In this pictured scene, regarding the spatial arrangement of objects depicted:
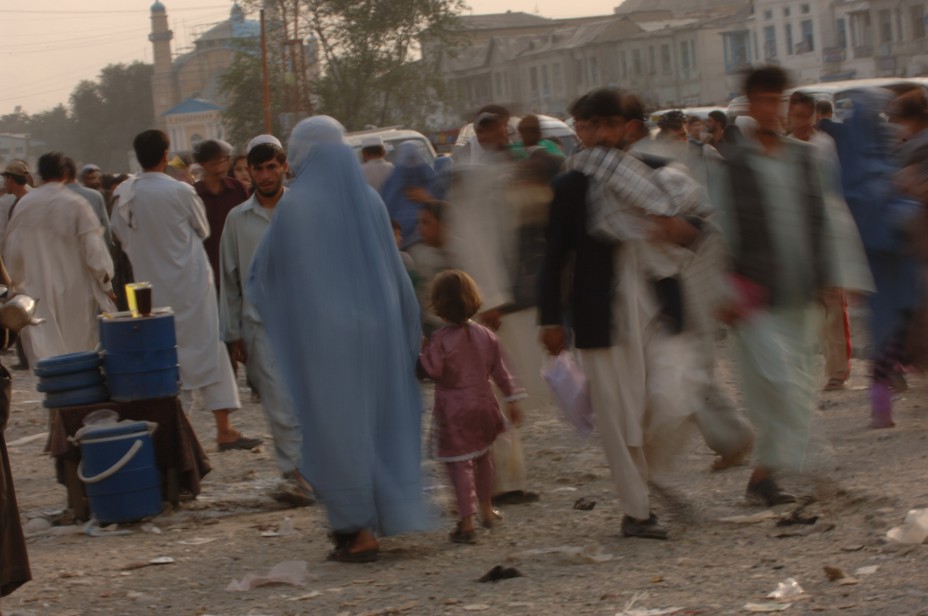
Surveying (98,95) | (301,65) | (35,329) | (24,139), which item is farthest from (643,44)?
(35,329)

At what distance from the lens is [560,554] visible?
6.29 meters

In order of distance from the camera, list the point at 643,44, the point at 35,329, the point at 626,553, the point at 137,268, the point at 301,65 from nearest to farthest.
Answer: the point at 626,553 < the point at 137,268 < the point at 35,329 < the point at 301,65 < the point at 643,44

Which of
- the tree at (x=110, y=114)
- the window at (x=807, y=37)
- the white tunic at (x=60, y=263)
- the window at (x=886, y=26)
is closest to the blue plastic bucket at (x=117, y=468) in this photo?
the white tunic at (x=60, y=263)

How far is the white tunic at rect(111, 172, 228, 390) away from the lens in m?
9.22

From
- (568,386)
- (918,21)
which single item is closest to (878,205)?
(568,386)

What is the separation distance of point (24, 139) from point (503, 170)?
155028 mm

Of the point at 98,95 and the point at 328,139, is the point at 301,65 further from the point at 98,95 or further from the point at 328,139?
the point at 98,95

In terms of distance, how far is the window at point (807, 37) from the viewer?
89.8m

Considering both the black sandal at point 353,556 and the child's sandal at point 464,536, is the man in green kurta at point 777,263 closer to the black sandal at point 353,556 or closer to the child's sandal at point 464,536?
the child's sandal at point 464,536

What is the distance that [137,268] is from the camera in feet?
30.7

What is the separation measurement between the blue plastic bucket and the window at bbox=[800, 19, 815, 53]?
85694mm

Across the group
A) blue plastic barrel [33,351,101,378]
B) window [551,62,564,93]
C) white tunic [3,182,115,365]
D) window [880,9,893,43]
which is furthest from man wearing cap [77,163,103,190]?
window [551,62,564,93]

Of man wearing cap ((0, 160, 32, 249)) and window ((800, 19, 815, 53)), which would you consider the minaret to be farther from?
man wearing cap ((0, 160, 32, 249))

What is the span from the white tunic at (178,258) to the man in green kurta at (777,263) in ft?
12.2
